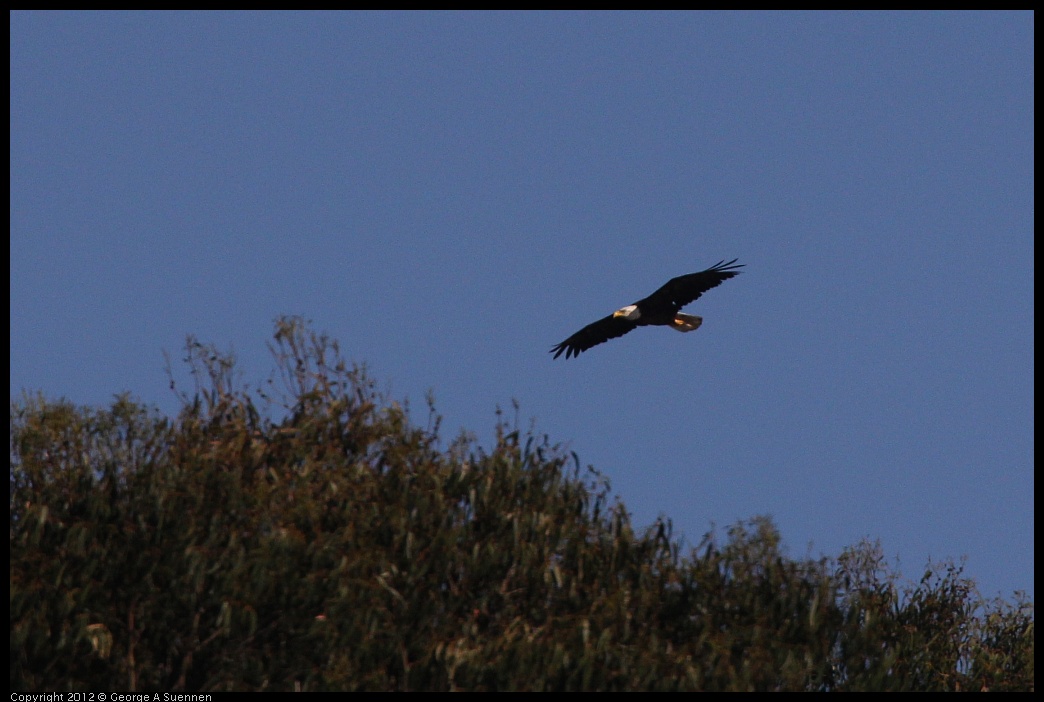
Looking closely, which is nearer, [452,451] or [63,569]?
[63,569]

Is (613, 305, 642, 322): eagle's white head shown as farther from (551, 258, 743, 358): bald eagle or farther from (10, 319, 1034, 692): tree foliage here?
(10, 319, 1034, 692): tree foliage

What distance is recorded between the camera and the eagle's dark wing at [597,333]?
25.7 meters

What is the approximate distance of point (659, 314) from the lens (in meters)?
25.7

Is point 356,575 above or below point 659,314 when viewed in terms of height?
below

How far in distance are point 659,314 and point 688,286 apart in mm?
Result: 887

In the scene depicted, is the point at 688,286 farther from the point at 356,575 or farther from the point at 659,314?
the point at 356,575

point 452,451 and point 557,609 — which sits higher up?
point 452,451

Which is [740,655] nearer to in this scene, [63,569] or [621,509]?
[621,509]

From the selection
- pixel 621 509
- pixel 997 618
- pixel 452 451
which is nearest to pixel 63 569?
pixel 452 451

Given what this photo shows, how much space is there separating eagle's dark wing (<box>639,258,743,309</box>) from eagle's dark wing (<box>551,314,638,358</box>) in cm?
58

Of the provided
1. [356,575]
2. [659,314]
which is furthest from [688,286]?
[356,575]

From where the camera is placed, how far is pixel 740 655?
18812 mm

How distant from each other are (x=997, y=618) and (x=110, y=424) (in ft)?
45.7
